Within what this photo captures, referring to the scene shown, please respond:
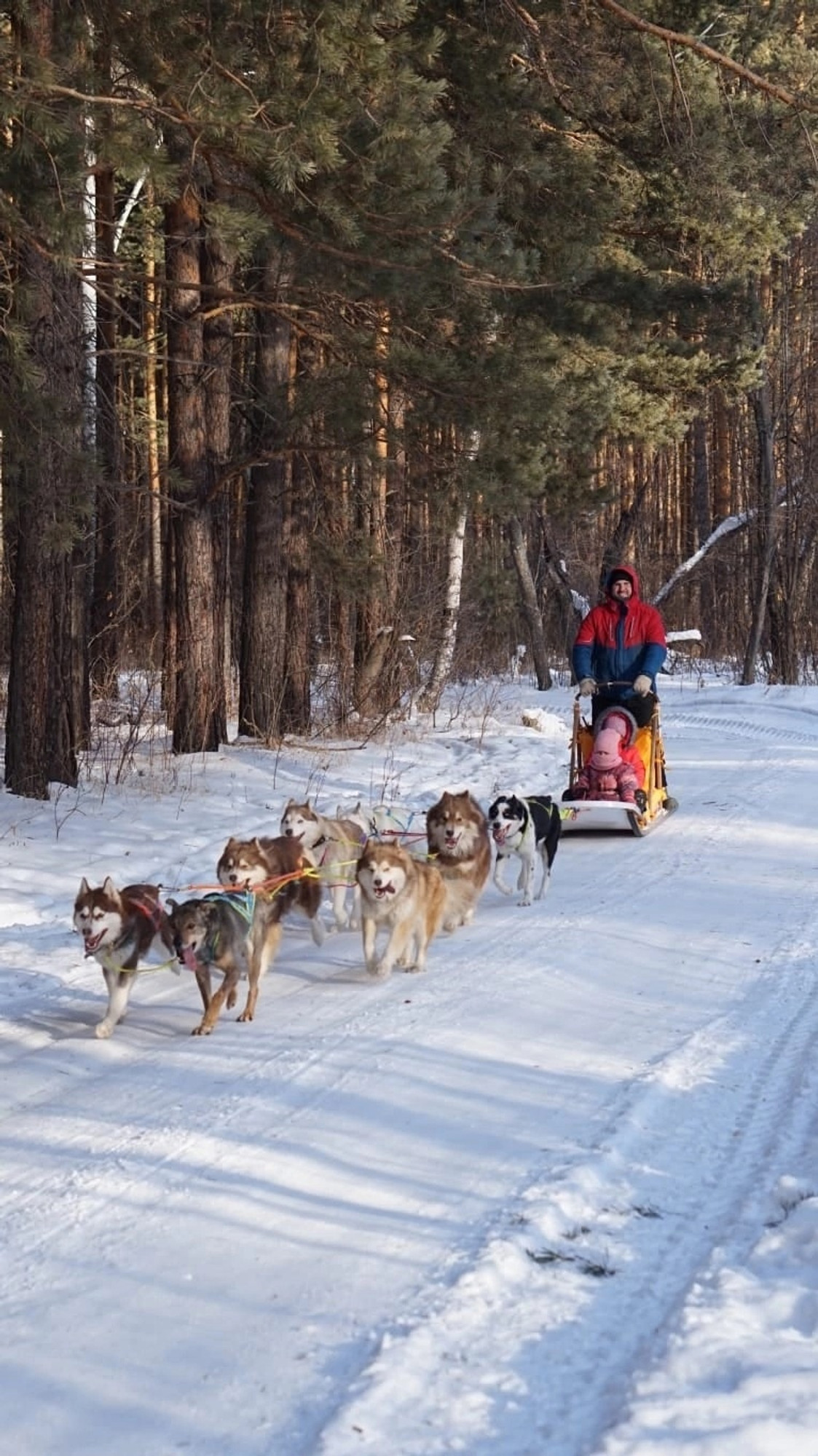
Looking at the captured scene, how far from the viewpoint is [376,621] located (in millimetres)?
17297

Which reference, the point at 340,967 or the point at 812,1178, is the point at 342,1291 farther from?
the point at 340,967

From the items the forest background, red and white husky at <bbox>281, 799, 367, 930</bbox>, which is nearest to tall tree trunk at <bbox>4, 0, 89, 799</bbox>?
the forest background

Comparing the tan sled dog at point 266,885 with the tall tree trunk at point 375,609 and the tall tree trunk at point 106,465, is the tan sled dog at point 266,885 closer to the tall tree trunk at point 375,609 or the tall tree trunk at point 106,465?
the tall tree trunk at point 106,465

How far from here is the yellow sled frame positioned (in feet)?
36.8

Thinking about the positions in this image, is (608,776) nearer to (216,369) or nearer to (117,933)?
(117,933)

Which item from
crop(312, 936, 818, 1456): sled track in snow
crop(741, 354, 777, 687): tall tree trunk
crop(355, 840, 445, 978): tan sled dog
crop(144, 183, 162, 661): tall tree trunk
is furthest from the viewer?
crop(741, 354, 777, 687): tall tree trunk

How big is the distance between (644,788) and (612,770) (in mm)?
353

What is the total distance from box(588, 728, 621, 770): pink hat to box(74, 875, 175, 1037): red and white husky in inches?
206

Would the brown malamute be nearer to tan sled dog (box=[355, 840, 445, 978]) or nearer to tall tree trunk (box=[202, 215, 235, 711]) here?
tan sled dog (box=[355, 840, 445, 978])

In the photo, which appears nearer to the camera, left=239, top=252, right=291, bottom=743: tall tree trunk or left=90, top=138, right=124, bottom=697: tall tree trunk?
left=90, top=138, right=124, bottom=697: tall tree trunk

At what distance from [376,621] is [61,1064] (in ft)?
38.4

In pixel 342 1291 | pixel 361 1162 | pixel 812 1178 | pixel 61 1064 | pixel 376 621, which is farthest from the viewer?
pixel 376 621

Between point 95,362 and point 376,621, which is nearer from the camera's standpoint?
point 376,621

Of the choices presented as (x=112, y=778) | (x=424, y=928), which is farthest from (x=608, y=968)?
(x=112, y=778)
